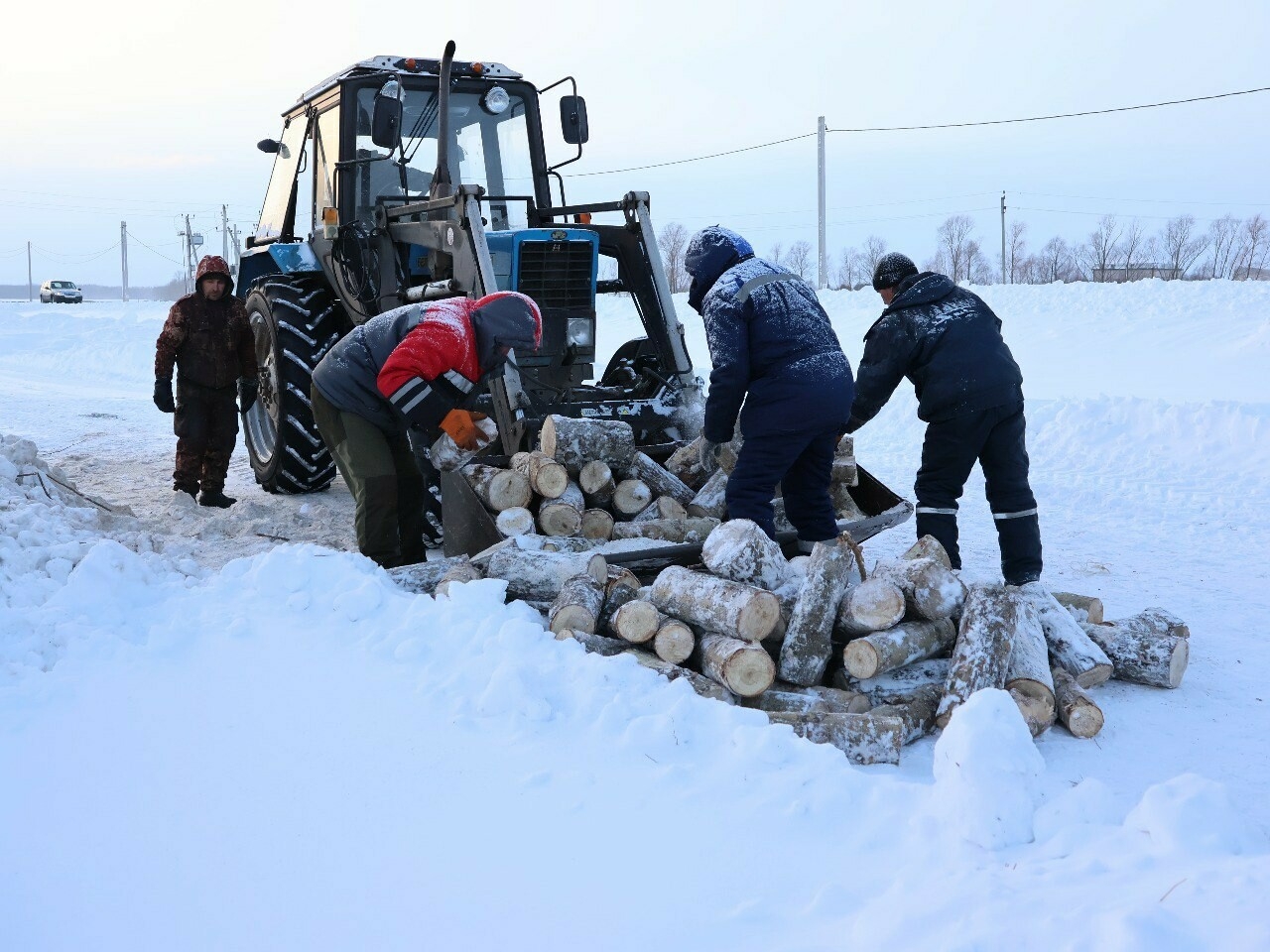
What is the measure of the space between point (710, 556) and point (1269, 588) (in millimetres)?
3029

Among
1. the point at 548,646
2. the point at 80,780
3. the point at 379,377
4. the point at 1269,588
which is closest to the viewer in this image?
the point at 80,780

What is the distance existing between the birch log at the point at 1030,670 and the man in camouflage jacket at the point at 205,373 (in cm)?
505

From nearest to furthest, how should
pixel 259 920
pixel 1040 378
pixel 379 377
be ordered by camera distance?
pixel 259 920, pixel 379 377, pixel 1040 378

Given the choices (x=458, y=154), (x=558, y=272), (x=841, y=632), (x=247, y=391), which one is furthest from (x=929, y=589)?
(x=247, y=391)

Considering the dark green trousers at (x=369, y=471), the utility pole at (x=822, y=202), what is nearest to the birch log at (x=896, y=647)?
the dark green trousers at (x=369, y=471)

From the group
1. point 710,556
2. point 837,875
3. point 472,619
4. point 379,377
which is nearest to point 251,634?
point 472,619

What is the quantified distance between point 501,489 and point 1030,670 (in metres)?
2.41

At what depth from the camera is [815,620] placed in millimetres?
3709

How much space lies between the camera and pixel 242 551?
5270 millimetres

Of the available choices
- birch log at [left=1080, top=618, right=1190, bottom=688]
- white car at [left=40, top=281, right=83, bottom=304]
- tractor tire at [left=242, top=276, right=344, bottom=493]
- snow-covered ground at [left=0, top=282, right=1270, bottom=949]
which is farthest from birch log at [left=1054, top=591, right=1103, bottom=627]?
white car at [left=40, top=281, right=83, bottom=304]

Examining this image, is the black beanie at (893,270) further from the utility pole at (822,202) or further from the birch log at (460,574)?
the utility pole at (822,202)

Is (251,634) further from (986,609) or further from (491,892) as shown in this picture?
(986,609)

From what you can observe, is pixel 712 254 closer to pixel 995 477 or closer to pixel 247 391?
pixel 995 477

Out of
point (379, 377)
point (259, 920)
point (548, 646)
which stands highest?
point (379, 377)
